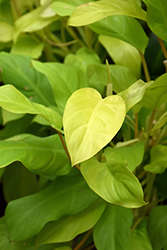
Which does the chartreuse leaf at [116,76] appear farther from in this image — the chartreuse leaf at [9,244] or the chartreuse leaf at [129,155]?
the chartreuse leaf at [9,244]

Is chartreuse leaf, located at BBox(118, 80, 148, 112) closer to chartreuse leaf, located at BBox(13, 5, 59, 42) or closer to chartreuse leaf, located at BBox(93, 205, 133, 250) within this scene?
chartreuse leaf, located at BBox(93, 205, 133, 250)

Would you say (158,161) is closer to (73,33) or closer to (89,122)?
(89,122)

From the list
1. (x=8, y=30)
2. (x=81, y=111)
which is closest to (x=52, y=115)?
(x=81, y=111)

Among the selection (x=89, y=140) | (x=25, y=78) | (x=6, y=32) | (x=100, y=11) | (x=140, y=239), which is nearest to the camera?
(x=89, y=140)

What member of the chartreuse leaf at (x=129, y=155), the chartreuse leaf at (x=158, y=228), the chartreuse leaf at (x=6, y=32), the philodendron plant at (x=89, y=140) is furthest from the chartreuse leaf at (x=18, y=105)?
the chartreuse leaf at (x=6, y=32)

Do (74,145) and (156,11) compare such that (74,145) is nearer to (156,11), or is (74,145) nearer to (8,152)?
(8,152)

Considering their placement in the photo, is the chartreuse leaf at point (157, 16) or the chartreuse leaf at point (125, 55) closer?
the chartreuse leaf at point (157, 16)

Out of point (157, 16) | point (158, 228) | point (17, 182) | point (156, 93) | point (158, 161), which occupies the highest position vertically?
point (157, 16)

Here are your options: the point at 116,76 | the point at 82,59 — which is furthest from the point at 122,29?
the point at 82,59
